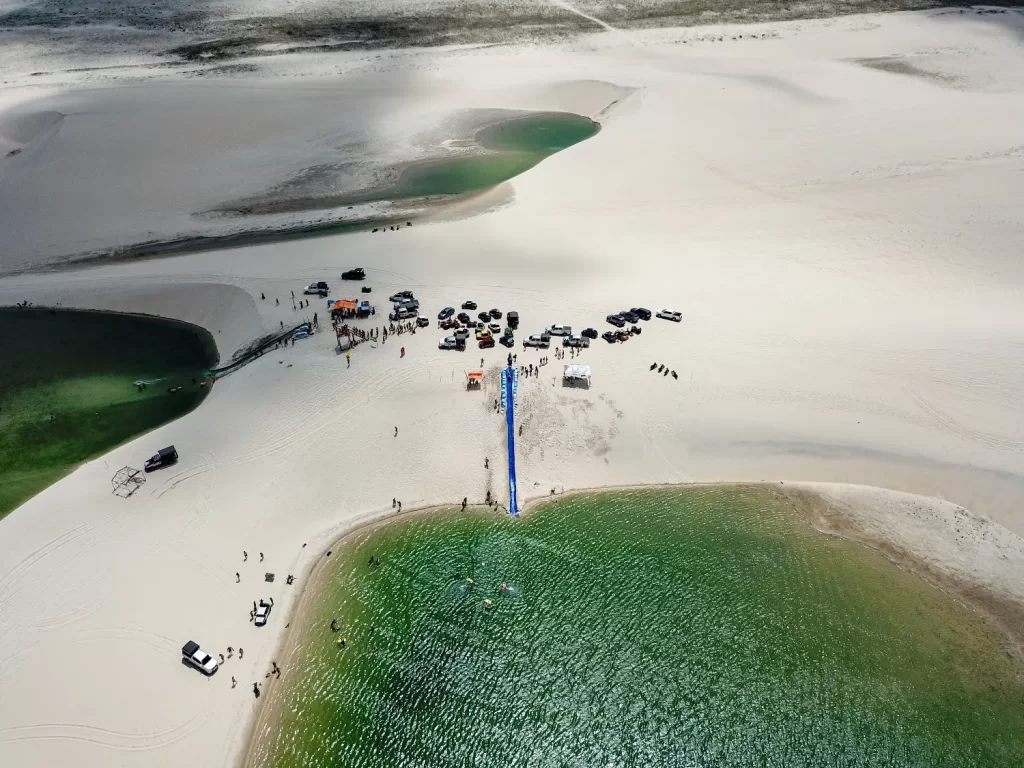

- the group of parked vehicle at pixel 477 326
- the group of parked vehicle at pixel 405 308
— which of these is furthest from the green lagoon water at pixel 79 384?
the group of parked vehicle at pixel 477 326

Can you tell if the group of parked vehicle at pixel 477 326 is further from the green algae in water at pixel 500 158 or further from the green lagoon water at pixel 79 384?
the green algae in water at pixel 500 158

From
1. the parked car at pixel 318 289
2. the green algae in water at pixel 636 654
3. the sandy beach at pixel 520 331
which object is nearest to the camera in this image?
the green algae in water at pixel 636 654

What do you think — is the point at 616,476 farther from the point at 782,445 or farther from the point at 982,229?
the point at 982,229

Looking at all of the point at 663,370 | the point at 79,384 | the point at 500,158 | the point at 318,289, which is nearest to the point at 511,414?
the point at 663,370

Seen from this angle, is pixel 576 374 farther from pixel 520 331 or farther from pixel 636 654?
pixel 636 654

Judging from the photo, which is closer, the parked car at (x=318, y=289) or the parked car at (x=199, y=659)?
the parked car at (x=199, y=659)

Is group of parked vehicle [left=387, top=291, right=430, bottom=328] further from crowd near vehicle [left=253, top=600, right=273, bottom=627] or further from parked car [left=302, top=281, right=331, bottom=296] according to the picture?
crowd near vehicle [left=253, top=600, right=273, bottom=627]

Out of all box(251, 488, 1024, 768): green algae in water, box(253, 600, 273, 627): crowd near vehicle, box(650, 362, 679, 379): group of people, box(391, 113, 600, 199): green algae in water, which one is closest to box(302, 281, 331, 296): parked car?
box(391, 113, 600, 199): green algae in water
